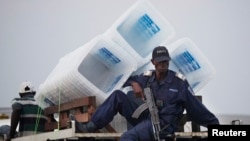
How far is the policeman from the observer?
5684 millimetres

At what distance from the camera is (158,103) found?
4625 mm

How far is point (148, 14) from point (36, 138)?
1.36 meters

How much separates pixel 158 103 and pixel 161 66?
0.29 meters

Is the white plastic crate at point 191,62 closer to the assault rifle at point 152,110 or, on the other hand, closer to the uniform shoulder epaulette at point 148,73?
the uniform shoulder epaulette at point 148,73

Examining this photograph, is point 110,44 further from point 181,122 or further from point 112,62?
point 181,122

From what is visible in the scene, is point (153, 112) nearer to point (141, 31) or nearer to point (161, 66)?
point (161, 66)

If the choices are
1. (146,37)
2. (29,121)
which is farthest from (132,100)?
(29,121)

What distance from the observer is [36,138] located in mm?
4840

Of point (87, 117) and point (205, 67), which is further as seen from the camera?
point (205, 67)

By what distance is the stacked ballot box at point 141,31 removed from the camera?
489 cm

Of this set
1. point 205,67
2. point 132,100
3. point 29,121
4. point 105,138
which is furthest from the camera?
point 29,121

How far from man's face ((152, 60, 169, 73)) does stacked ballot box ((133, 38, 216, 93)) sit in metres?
0.29

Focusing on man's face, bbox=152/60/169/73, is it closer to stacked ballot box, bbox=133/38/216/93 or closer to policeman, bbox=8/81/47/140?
stacked ballot box, bbox=133/38/216/93

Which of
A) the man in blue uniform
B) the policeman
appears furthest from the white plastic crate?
the policeman
